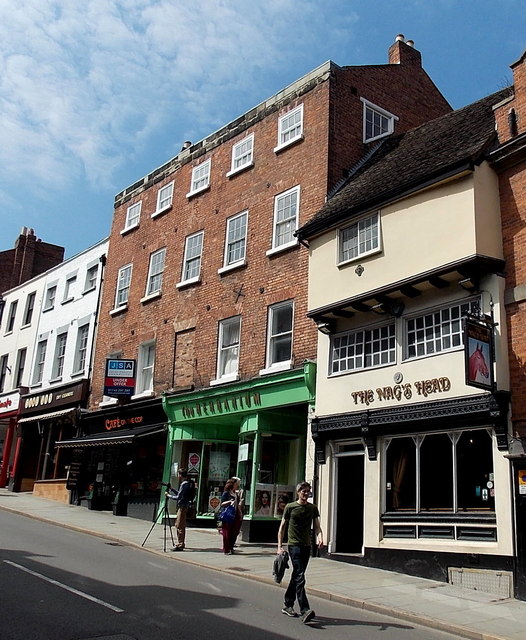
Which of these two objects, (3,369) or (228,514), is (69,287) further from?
(228,514)

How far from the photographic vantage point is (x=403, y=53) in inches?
883

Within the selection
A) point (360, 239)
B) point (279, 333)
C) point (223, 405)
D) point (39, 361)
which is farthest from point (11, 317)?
point (360, 239)

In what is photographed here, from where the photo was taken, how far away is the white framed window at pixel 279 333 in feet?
56.9

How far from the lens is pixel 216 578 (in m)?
11.2

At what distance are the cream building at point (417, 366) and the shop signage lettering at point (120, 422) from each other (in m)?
8.87

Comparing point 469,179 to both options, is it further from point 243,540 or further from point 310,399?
point 243,540

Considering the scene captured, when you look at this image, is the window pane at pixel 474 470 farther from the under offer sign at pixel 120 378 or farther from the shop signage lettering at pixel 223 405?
the under offer sign at pixel 120 378

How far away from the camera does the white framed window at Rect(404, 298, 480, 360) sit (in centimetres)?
1252

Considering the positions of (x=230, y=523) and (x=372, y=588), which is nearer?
(x=372, y=588)

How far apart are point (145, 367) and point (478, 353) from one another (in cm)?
1412

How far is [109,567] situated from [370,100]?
15.4 meters

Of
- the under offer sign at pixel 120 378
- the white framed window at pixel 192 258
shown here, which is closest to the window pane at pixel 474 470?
the white framed window at pixel 192 258

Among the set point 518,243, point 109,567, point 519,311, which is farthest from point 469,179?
point 109,567

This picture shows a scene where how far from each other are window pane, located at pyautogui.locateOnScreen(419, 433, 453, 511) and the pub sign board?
1.71 m
